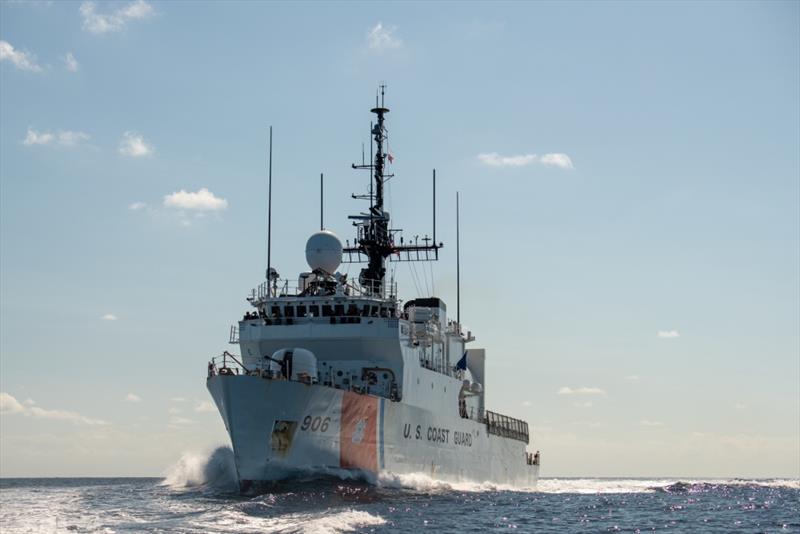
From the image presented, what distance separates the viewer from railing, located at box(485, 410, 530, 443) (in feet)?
164

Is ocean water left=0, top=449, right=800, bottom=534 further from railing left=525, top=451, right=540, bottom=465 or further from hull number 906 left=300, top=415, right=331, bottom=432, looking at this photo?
railing left=525, top=451, right=540, bottom=465

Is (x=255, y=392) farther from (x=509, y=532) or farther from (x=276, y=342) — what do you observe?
(x=509, y=532)

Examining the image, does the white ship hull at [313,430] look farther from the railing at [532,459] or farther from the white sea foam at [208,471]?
the railing at [532,459]

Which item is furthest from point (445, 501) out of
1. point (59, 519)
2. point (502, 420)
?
point (502, 420)

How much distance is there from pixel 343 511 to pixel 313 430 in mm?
4789

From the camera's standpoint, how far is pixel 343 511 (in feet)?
86.3

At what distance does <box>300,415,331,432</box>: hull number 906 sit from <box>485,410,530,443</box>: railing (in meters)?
18.7

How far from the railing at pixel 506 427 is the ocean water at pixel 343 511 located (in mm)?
10947

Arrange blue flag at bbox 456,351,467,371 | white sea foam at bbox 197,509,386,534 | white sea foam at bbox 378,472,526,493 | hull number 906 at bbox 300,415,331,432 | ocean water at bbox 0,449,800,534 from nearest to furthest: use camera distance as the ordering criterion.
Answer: white sea foam at bbox 197,509,386,534, ocean water at bbox 0,449,800,534, hull number 906 at bbox 300,415,331,432, white sea foam at bbox 378,472,526,493, blue flag at bbox 456,351,467,371

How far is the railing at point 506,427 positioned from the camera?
50.0 metres

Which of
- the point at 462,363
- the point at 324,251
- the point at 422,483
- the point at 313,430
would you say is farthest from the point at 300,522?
the point at 462,363

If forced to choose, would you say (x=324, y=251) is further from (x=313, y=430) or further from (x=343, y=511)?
(x=343, y=511)

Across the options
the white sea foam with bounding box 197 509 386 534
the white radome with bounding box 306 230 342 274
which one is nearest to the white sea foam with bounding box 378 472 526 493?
the white sea foam with bounding box 197 509 386 534

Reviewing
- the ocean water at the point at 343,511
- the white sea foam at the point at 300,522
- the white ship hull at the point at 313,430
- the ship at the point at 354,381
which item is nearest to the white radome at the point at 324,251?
the ship at the point at 354,381
